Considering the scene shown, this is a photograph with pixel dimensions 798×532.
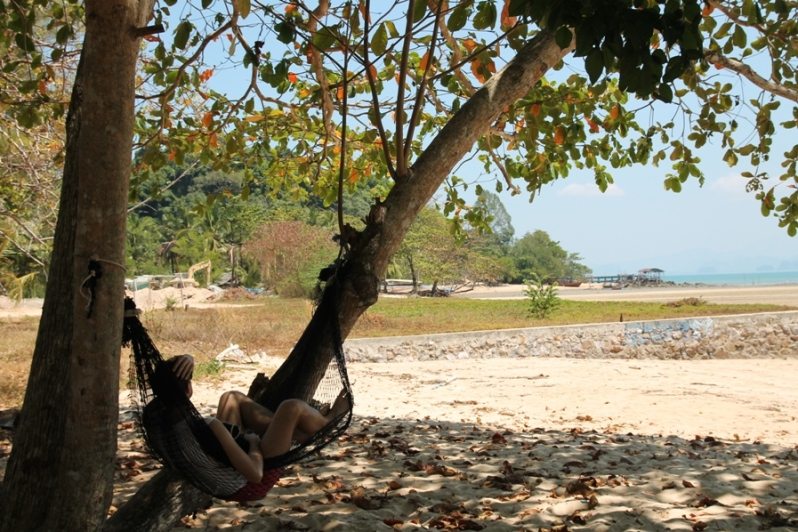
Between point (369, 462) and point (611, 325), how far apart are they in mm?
9394

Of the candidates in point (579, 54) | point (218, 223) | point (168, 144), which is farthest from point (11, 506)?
point (218, 223)

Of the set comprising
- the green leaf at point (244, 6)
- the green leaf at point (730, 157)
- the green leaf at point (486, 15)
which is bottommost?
the green leaf at point (730, 157)

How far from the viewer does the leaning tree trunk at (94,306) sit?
1.90 meters

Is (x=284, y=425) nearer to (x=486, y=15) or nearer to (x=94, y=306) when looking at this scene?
(x=94, y=306)

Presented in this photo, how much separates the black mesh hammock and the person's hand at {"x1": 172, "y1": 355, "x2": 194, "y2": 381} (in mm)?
141

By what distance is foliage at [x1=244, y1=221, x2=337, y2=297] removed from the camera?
20.8 meters

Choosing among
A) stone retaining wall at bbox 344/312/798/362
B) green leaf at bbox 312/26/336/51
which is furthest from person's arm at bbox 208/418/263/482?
stone retaining wall at bbox 344/312/798/362

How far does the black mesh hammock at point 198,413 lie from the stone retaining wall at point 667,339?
973cm

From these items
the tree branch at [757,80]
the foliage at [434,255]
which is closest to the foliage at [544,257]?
the foliage at [434,255]

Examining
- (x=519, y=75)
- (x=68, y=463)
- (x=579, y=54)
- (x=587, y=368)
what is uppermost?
(x=519, y=75)

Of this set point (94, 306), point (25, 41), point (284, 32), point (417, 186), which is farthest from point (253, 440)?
point (25, 41)

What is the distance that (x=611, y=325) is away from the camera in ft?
41.1

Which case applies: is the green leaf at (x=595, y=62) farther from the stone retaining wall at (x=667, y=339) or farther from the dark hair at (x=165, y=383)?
the stone retaining wall at (x=667, y=339)

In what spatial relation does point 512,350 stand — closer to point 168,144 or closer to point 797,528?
point 168,144
